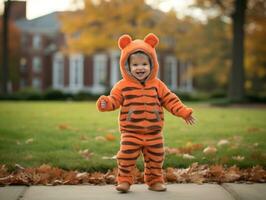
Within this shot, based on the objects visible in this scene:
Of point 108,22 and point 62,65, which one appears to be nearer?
point 108,22

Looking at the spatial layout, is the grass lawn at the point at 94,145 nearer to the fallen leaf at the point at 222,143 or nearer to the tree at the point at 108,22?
the fallen leaf at the point at 222,143

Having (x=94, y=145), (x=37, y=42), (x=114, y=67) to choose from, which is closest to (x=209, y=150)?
(x=94, y=145)

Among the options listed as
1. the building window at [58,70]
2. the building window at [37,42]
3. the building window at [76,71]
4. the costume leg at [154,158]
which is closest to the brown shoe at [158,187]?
the costume leg at [154,158]

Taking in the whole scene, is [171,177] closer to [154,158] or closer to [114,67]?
[154,158]

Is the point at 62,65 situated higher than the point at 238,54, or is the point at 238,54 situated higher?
the point at 238,54

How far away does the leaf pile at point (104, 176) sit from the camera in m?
4.09

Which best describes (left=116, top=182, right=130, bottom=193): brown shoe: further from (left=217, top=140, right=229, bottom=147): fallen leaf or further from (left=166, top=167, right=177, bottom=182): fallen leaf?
(left=217, top=140, right=229, bottom=147): fallen leaf

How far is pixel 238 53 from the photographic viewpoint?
21.4 metres

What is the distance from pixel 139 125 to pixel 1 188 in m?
1.24

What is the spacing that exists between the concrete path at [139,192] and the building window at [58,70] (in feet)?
139

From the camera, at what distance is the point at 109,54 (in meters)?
42.2

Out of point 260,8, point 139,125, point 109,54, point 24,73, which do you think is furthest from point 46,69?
point 139,125

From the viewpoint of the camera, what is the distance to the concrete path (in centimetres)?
355

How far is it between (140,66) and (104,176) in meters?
1.09
